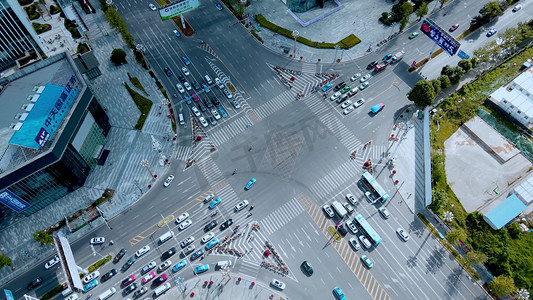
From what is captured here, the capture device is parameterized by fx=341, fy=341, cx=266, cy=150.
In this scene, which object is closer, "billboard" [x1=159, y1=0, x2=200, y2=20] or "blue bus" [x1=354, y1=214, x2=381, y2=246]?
"blue bus" [x1=354, y1=214, x2=381, y2=246]

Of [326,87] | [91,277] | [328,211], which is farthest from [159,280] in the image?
[326,87]

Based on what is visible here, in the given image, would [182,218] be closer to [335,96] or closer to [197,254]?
[197,254]

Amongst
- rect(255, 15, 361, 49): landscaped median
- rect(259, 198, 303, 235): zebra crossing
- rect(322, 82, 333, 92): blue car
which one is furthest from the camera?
rect(255, 15, 361, 49): landscaped median

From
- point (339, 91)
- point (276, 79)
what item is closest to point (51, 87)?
point (276, 79)

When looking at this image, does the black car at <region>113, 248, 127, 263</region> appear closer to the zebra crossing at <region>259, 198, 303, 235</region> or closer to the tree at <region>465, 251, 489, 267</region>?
the zebra crossing at <region>259, 198, 303, 235</region>

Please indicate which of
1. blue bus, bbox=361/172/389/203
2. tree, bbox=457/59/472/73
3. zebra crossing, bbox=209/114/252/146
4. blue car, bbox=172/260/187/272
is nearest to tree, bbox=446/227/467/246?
blue bus, bbox=361/172/389/203

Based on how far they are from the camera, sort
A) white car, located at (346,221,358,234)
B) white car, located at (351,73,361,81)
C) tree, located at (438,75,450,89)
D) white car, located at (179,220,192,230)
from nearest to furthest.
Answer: white car, located at (346,221,358,234), white car, located at (179,220,192,230), tree, located at (438,75,450,89), white car, located at (351,73,361,81)

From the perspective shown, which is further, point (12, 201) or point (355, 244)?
point (355, 244)
